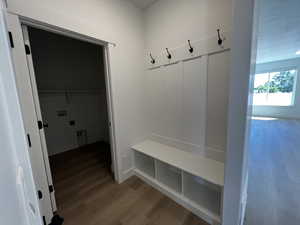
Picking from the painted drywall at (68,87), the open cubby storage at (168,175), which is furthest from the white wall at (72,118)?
the open cubby storage at (168,175)

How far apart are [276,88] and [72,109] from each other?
9.44 m

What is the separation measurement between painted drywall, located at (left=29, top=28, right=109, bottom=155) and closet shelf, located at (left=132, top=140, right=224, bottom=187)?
2.37 m

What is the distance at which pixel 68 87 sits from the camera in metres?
3.59

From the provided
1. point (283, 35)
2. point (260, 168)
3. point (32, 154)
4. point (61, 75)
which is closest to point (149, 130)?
point (32, 154)

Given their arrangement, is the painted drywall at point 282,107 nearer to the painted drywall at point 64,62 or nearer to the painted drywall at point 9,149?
the painted drywall at point 64,62

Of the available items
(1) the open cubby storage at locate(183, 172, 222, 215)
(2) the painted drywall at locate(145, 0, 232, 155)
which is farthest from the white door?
(2) the painted drywall at locate(145, 0, 232, 155)

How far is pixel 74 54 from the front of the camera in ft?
12.0

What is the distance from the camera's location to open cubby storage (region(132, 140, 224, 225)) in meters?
1.46

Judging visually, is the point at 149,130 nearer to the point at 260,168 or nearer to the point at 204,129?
the point at 204,129

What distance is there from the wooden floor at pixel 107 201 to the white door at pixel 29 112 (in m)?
0.36

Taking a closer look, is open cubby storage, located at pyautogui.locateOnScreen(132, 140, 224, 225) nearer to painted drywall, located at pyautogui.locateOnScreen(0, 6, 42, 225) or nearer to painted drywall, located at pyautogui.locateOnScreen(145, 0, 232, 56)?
painted drywall, located at pyautogui.locateOnScreen(0, 6, 42, 225)

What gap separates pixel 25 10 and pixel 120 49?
3.51 feet

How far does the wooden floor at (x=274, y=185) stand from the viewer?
4.71 feet

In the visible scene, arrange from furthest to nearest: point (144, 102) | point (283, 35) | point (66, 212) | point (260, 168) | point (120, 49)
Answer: point (283, 35) → point (144, 102) → point (260, 168) → point (120, 49) → point (66, 212)
